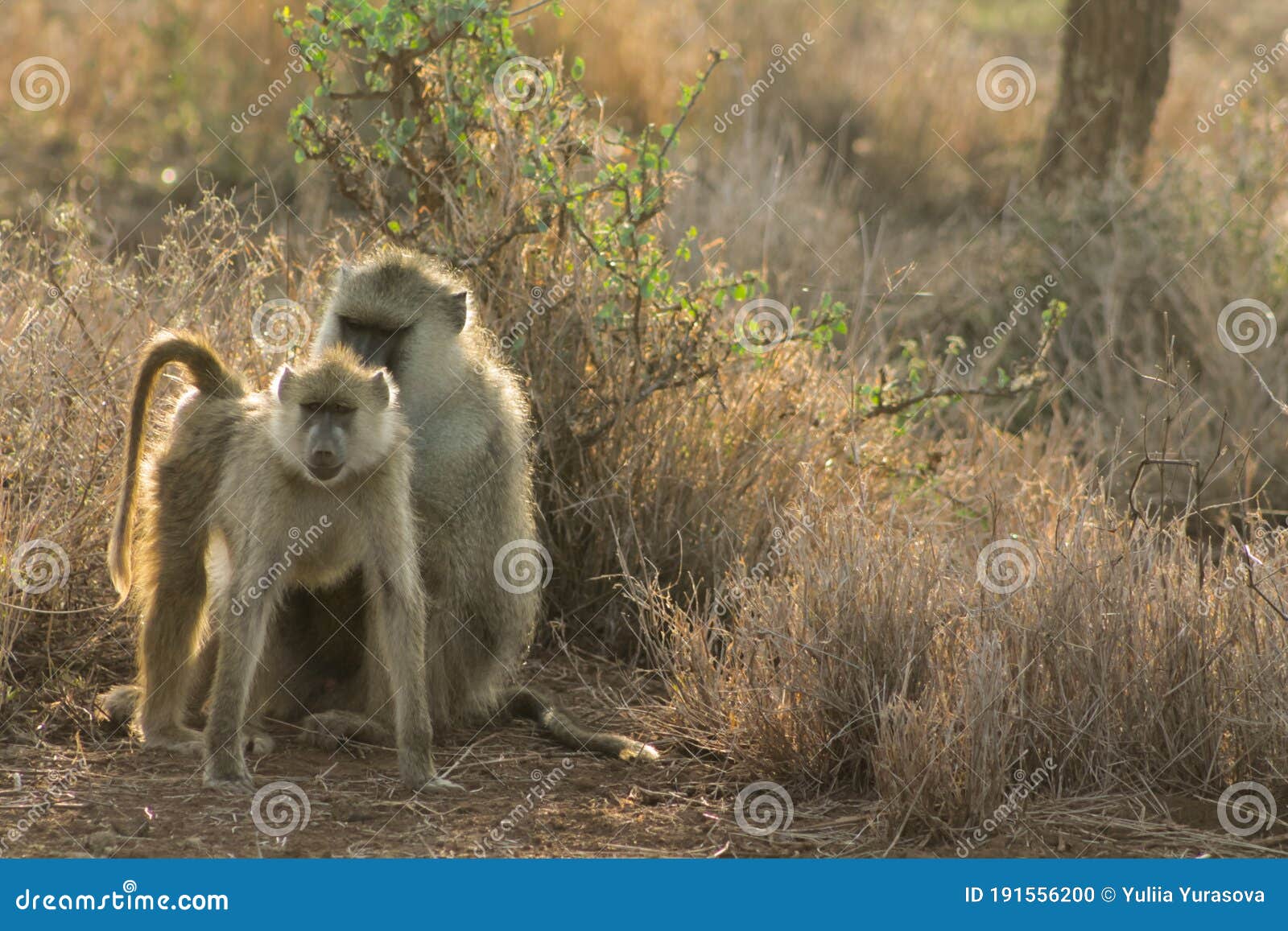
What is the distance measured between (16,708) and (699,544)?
210 cm

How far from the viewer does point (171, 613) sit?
3840 mm

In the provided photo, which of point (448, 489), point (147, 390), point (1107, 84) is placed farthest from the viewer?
point (1107, 84)

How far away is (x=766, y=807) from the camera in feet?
12.2

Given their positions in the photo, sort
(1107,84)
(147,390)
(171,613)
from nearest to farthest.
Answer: (171,613) → (147,390) → (1107,84)

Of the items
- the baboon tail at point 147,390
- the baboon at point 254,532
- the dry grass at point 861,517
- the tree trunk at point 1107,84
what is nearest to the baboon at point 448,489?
the baboon at point 254,532

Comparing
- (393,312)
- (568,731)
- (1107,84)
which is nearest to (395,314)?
(393,312)

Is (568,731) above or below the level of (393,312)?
below

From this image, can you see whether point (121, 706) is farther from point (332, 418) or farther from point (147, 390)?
point (332, 418)

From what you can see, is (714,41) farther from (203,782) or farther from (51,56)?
(203,782)

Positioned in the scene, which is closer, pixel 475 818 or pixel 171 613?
pixel 475 818

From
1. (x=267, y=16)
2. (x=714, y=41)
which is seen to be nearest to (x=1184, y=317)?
(x=714, y=41)

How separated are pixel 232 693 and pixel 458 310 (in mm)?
1221

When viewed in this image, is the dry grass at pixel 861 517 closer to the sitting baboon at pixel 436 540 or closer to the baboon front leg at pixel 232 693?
the baboon front leg at pixel 232 693

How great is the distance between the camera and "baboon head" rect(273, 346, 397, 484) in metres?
3.58
